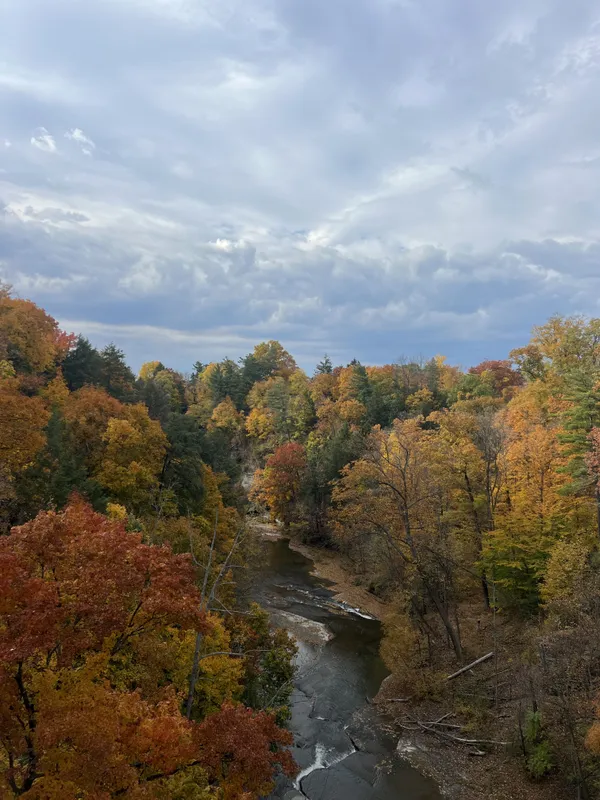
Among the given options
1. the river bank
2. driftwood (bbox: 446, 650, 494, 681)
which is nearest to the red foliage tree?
driftwood (bbox: 446, 650, 494, 681)

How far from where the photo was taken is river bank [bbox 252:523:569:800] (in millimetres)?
16391

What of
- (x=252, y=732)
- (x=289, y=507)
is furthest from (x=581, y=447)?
(x=289, y=507)

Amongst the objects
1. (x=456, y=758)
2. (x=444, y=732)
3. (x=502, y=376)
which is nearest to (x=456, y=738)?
(x=444, y=732)

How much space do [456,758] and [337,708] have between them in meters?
6.76

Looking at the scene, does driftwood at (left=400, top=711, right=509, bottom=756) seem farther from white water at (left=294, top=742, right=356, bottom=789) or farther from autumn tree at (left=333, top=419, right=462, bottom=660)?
autumn tree at (left=333, top=419, right=462, bottom=660)

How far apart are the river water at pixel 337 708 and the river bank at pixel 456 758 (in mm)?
514

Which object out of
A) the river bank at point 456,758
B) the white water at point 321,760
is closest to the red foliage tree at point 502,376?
the river bank at point 456,758

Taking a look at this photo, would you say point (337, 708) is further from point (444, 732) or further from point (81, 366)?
point (81, 366)

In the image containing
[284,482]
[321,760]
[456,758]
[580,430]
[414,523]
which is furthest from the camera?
[284,482]

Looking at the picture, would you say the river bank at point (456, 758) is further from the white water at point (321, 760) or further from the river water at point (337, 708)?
the white water at point (321, 760)

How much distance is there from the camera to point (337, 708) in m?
23.8

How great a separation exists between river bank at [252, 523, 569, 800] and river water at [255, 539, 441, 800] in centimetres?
51

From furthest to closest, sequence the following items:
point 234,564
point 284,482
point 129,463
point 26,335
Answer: point 284,482 < point 26,335 < point 129,463 < point 234,564

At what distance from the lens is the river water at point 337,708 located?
18.1m
